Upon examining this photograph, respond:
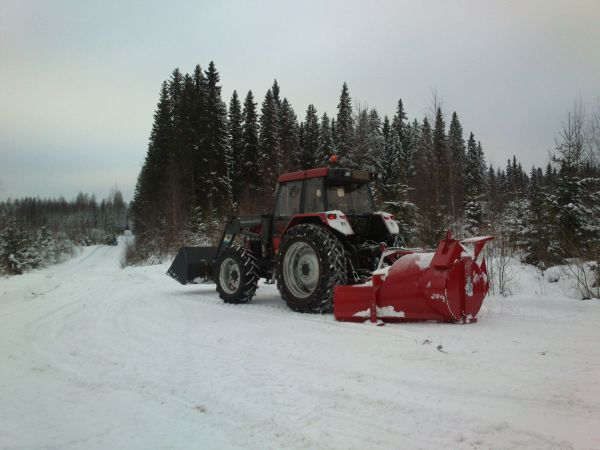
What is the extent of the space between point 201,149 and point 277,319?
119 ft

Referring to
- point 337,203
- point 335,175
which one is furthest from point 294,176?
point 337,203

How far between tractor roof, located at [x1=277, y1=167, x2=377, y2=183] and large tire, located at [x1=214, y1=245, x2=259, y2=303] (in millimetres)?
1532

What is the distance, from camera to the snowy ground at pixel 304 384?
2699 millimetres

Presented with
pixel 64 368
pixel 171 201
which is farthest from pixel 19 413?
pixel 171 201

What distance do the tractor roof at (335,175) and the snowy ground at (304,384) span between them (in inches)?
97.0

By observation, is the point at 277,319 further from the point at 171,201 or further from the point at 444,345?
the point at 171,201

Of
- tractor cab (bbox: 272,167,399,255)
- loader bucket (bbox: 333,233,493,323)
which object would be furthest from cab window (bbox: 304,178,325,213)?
loader bucket (bbox: 333,233,493,323)

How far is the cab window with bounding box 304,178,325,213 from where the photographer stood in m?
7.45

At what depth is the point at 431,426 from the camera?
272 centimetres

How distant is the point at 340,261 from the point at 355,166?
17162 millimetres

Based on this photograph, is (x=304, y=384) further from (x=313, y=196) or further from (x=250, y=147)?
(x=250, y=147)

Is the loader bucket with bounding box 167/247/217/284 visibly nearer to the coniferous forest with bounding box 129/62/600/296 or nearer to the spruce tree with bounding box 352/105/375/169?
the coniferous forest with bounding box 129/62/600/296

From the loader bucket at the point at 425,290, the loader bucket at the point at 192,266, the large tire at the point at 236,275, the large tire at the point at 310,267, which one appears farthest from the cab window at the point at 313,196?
the loader bucket at the point at 192,266

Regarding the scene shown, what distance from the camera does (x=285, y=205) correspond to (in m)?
8.02
